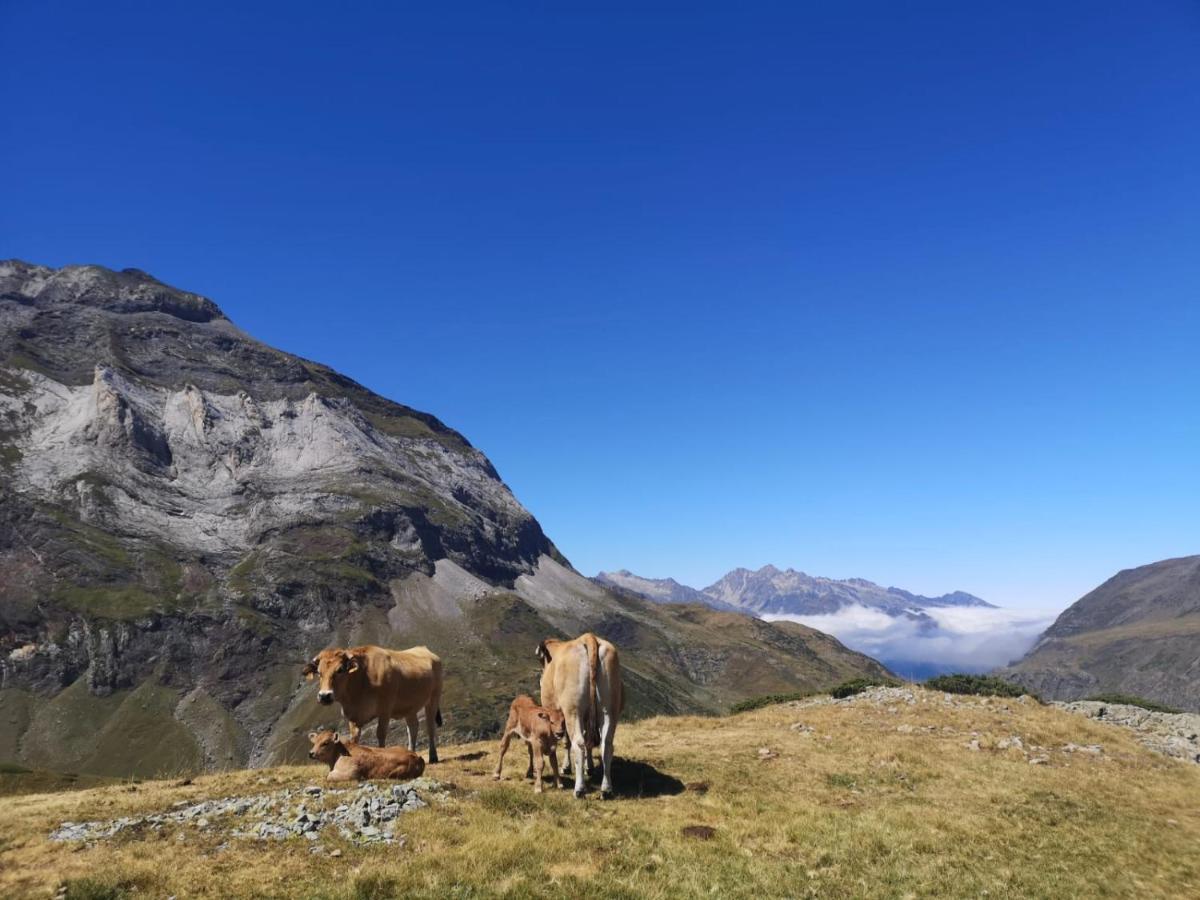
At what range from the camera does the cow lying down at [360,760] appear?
16969mm

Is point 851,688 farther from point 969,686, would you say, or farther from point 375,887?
point 375,887

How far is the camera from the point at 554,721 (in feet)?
60.1

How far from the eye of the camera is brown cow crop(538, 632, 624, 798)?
57.1 ft

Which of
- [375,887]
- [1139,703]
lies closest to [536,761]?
[375,887]

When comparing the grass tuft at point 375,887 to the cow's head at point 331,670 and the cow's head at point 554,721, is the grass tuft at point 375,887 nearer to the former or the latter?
the cow's head at point 554,721

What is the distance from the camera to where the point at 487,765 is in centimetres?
2069

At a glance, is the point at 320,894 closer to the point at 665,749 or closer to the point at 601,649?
the point at 601,649

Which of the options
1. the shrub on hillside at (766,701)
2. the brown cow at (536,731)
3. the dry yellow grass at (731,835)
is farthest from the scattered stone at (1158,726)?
the brown cow at (536,731)

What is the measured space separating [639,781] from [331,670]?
346 inches

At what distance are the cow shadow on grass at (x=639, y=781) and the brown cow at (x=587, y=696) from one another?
601 mm

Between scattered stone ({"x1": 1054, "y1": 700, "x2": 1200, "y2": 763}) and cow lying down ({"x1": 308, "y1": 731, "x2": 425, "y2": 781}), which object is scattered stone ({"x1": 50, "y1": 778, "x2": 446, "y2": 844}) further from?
scattered stone ({"x1": 1054, "y1": 700, "x2": 1200, "y2": 763})

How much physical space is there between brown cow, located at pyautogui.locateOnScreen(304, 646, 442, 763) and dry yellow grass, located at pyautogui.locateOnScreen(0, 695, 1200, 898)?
1968 millimetres

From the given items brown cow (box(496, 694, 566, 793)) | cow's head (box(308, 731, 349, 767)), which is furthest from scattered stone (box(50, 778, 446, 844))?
brown cow (box(496, 694, 566, 793))

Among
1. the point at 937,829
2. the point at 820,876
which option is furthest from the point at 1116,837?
the point at 820,876
